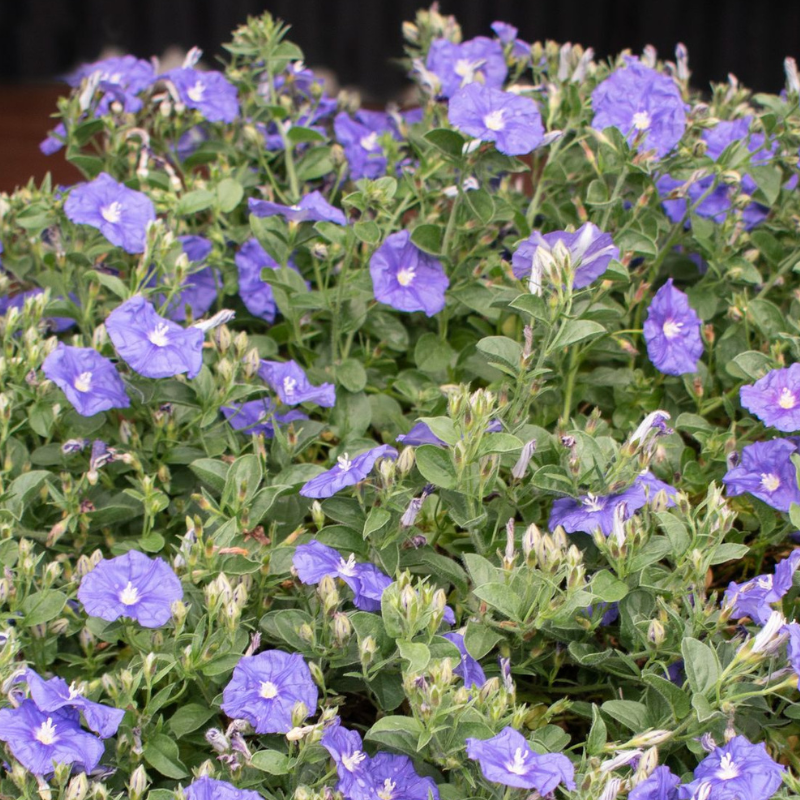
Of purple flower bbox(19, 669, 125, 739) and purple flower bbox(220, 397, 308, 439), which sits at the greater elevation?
purple flower bbox(220, 397, 308, 439)

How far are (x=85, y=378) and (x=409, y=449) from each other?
590 mm

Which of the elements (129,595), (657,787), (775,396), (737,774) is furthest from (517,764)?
(775,396)

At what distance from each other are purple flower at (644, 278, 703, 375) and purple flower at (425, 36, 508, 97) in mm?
695

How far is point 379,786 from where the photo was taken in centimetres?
163

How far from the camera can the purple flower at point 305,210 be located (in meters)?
2.23

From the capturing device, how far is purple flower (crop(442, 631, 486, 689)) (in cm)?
168

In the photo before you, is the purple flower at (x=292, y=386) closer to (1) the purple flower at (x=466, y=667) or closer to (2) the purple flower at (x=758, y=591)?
(1) the purple flower at (x=466, y=667)

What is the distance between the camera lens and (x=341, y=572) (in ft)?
5.72

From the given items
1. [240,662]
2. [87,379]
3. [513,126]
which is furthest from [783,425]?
[87,379]

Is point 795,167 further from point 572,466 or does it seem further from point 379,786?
point 379,786

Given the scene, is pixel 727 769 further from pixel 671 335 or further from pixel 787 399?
pixel 671 335

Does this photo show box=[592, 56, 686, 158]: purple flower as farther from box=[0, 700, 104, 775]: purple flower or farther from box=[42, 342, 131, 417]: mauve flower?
box=[0, 700, 104, 775]: purple flower

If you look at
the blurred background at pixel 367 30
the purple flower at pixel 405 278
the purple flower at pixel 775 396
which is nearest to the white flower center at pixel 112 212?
the purple flower at pixel 405 278

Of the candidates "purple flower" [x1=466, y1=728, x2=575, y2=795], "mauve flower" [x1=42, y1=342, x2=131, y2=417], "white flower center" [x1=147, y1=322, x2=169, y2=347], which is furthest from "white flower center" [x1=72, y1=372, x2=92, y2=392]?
"purple flower" [x1=466, y1=728, x2=575, y2=795]
